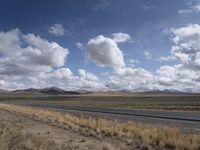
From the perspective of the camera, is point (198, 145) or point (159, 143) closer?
point (198, 145)

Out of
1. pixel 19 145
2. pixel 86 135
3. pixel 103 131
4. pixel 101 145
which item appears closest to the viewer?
pixel 19 145

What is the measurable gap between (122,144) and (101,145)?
1.06m

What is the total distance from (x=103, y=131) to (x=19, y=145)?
25.7ft

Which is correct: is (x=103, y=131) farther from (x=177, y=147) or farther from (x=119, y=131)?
(x=177, y=147)

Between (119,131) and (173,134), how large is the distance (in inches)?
150

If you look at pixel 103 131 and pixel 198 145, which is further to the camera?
pixel 103 131

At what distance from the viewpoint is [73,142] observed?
674 inches

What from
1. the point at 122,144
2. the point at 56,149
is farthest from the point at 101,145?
the point at 56,149

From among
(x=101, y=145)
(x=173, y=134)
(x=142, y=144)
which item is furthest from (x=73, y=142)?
(x=173, y=134)

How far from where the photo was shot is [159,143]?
624 inches

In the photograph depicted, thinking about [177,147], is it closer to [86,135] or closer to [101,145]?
[101,145]

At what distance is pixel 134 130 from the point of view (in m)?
20.9

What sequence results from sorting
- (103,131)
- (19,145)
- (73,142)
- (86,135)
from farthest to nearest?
(103,131)
(86,135)
(73,142)
(19,145)

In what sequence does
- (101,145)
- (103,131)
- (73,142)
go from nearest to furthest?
1. (101,145)
2. (73,142)
3. (103,131)
